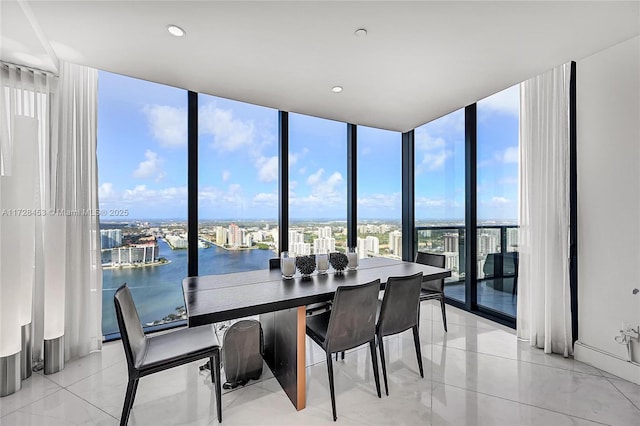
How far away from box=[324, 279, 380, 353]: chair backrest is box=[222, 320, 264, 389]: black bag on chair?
672mm

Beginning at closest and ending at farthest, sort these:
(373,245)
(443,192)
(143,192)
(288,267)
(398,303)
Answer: (398,303)
(288,267)
(143,192)
(443,192)
(373,245)

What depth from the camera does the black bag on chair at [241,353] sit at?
7.10 feet

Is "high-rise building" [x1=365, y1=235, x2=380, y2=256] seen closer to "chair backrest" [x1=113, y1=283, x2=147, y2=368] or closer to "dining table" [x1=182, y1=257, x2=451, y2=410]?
"dining table" [x1=182, y1=257, x2=451, y2=410]

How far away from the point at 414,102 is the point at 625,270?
2.45 metres

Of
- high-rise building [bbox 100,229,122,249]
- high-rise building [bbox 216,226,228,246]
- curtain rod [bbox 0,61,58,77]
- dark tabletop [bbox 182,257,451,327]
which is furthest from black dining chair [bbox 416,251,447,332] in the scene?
curtain rod [bbox 0,61,58,77]

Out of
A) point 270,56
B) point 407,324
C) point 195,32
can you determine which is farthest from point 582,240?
point 195,32

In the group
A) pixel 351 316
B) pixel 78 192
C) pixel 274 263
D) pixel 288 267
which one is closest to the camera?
pixel 351 316

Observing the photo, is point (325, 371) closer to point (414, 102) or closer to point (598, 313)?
point (598, 313)


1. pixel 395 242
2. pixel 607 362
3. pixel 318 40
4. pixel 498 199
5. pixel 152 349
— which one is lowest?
pixel 607 362

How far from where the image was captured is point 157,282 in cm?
320

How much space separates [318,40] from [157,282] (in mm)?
2970

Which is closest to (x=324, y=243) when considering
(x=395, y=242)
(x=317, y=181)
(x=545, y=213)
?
(x=317, y=181)

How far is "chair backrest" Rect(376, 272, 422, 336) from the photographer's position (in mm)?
2088

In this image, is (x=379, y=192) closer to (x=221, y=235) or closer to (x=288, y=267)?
(x=221, y=235)
